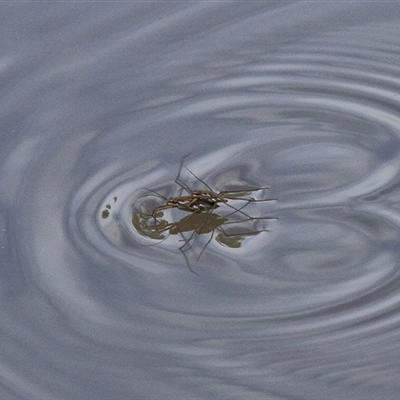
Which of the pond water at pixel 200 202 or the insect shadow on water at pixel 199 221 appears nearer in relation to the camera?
Result: the pond water at pixel 200 202

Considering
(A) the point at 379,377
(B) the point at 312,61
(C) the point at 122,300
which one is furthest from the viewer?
(B) the point at 312,61

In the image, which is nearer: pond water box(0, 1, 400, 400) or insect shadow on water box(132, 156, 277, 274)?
pond water box(0, 1, 400, 400)

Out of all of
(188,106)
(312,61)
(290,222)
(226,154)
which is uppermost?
(312,61)

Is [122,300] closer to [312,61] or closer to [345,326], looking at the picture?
[345,326]

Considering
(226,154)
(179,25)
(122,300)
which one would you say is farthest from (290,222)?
(179,25)

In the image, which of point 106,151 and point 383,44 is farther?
point 383,44
